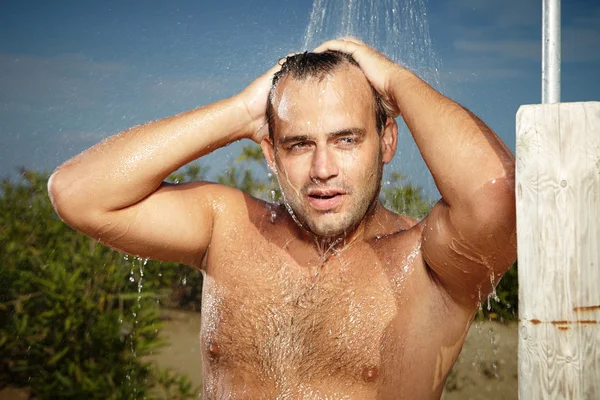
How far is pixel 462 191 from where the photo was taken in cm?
197

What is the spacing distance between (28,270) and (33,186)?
71 centimetres

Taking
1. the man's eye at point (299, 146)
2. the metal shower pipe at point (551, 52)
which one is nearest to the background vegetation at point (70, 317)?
the man's eye at point (299, 146)

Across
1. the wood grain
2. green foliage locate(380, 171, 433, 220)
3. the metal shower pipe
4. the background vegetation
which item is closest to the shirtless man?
the metal shower pipe

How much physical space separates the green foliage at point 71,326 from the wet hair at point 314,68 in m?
2.00

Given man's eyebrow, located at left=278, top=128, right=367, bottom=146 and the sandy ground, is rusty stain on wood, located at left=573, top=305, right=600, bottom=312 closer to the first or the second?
man's eyebrow, located at left=278, top=128, right=367, bottom=146

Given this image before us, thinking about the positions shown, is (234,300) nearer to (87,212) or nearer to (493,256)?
(87,212)

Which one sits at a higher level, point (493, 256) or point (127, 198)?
point (127, 198)

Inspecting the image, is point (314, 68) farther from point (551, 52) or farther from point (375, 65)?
point (551, 52)

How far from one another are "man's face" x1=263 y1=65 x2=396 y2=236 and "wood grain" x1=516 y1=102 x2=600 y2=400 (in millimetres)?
954

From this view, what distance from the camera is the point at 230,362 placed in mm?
2535

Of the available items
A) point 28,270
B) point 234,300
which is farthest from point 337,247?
point 28,270

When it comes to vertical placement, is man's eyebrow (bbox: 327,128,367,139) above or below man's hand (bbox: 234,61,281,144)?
below

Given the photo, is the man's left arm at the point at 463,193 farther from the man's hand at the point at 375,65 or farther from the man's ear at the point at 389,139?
the man's ear at the point at 389,139

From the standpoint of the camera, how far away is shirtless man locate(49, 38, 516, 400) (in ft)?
7.77
